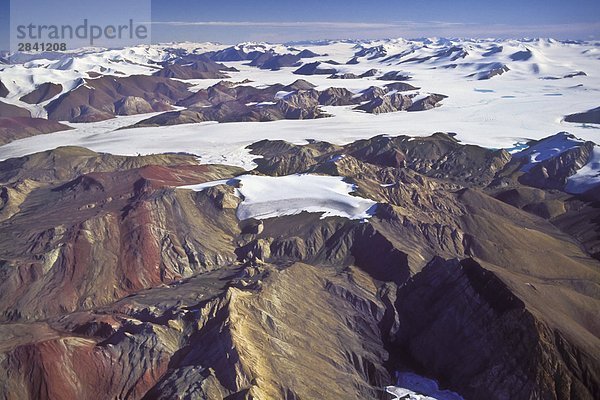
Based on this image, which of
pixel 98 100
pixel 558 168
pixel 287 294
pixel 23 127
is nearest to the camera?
pixel 287 294

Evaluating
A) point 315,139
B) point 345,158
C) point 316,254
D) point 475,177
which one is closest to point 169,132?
point 315,139

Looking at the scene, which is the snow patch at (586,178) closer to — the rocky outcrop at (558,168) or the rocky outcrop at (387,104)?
the rocky outcrop at (558,168)

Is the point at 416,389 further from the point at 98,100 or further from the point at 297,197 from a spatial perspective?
the point at 98,100

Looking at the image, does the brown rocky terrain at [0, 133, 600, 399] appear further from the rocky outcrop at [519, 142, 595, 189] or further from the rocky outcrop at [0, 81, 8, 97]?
the rocky outcrop at [0, 81, 8, 97]

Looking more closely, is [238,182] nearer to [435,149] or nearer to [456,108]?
[435,149]

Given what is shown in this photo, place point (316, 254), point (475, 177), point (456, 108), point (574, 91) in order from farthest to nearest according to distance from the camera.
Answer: point (574, 91)
point (456, 108)
point (475, 177)
point (316, 254)

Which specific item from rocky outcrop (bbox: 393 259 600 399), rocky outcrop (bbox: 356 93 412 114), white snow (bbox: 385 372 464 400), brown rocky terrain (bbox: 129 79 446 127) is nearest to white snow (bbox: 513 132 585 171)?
rocky outcrop (bbox: 393 259 600 399)

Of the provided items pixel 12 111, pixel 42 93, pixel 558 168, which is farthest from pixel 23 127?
pixel 558 168
